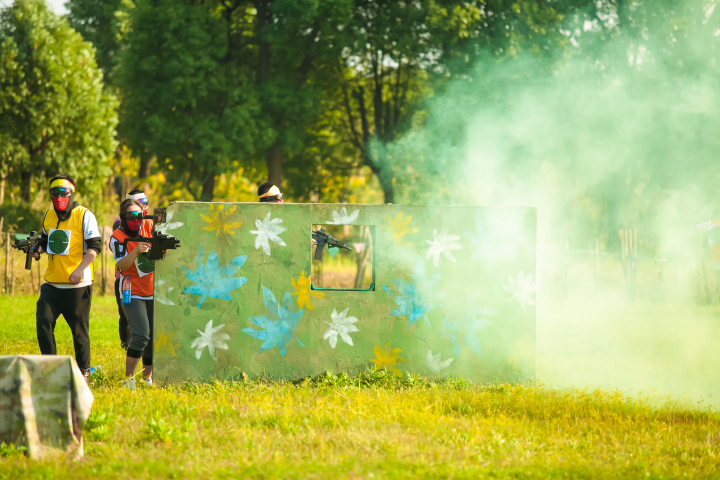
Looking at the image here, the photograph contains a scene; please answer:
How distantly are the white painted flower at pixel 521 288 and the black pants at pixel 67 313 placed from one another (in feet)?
13.3

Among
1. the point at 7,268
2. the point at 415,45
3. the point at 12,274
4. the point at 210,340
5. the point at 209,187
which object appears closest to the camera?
the point at 210,340

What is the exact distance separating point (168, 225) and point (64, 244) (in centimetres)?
95

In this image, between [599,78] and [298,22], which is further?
[298,22]

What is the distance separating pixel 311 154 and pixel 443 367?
16.9m

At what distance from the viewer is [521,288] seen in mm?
7188

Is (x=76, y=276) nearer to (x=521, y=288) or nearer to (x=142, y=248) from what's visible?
(x=142, y=248)

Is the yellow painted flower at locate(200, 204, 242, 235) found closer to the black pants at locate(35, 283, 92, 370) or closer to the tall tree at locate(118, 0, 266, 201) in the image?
the black pants at locate(35, 283, 92, 370)

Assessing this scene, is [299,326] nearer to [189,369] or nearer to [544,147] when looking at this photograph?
[189,369]

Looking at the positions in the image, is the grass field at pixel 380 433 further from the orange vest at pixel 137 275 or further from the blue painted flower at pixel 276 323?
the orange vest at pixel 137 275

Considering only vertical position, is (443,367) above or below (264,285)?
below

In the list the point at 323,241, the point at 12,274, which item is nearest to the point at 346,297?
the point at 323,241

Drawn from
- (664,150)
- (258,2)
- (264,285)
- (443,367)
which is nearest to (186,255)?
(264,285)

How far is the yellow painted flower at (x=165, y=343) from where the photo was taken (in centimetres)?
679

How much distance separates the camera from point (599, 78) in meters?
18.2
